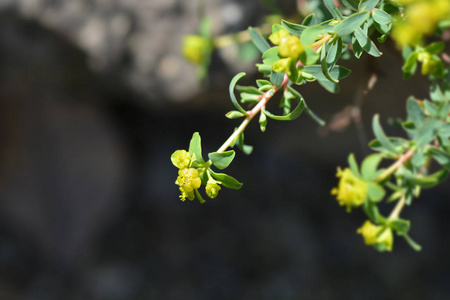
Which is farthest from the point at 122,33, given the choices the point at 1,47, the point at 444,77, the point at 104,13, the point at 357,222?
the point at 357,222

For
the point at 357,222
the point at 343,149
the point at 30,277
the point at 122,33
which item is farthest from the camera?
the point at 30,277

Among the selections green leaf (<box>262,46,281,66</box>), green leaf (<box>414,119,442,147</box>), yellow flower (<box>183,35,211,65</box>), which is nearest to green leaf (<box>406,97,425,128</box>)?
green leaf (<box>414,119,442,147</box>)

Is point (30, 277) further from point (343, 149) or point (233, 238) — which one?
point (343, 149)

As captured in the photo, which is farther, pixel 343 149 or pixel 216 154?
pixel 343 149

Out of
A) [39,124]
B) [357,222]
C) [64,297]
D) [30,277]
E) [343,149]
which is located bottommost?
[357,222]

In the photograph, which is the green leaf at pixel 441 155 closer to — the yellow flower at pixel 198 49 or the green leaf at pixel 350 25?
the green leaf at pixel 350 25

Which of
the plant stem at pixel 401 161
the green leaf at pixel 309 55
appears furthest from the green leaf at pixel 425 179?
the green leaf at pixel 309 55
